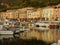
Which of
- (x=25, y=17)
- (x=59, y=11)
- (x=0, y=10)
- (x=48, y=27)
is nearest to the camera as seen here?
(x=48, y=27)

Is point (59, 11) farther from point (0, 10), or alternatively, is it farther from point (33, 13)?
point (0, 10)

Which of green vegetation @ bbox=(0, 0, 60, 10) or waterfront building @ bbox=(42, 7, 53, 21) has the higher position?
green vegetation @ bbox=(0, 0, 60, 10)

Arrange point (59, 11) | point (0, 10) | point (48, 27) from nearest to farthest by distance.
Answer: point (48, 27) → point (59, 11) → point (0, 10)

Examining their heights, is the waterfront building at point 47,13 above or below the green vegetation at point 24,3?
below

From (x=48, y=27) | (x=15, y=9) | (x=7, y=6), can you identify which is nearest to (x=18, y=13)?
(x=15, y=9)

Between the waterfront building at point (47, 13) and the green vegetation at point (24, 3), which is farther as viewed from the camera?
the green vegetation at point (24, 3)

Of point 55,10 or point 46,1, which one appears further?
point 46,1

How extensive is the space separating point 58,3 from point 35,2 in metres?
7.37

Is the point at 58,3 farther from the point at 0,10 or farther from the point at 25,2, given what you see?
the point at 0,10

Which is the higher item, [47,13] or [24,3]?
[24,3]

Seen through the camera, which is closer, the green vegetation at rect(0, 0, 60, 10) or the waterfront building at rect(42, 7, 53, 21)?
the waterfront building at rect(42, 7, 53, 21)

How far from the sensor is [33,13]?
76.5 meters

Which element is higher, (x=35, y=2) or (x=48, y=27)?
(x=35, y=2)

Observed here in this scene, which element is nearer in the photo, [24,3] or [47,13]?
[47,13]
